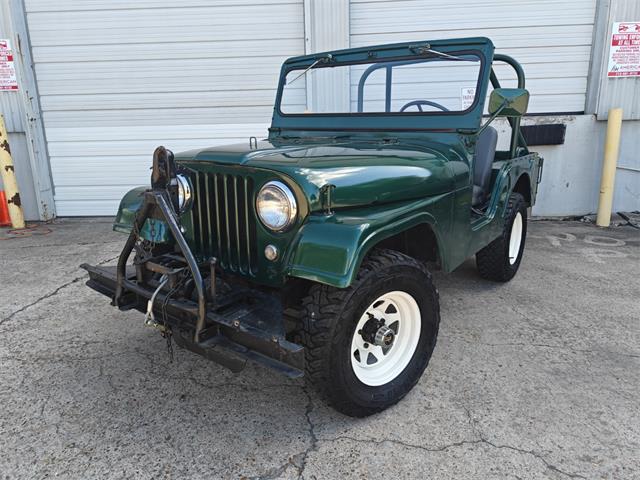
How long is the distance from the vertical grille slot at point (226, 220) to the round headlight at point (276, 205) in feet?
0.32

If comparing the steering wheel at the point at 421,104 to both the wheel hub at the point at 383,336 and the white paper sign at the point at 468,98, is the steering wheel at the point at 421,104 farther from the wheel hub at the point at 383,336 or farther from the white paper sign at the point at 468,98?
the wheel hub at the point at 383,336

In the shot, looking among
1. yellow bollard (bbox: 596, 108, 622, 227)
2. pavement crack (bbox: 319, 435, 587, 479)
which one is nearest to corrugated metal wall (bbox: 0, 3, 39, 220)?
pavement crack (bbox: 319, 435, 587, 479)

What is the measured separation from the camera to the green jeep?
6.12ft

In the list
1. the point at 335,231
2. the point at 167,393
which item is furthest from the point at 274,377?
the point at 335,231

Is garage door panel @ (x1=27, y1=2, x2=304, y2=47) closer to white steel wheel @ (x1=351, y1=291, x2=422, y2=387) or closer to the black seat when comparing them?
the black seat

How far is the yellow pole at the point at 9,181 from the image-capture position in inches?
223

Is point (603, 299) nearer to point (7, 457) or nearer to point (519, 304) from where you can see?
point (519, 304)

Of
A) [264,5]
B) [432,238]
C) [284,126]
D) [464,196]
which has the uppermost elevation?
[264,5]

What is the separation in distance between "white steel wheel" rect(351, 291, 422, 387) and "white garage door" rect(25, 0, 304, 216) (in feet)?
14.3

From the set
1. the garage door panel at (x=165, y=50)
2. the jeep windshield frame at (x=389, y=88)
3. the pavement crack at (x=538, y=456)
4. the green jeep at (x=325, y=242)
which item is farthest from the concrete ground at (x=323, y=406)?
the garage door panel at (x=165, y=50)

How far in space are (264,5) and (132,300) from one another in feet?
15.3

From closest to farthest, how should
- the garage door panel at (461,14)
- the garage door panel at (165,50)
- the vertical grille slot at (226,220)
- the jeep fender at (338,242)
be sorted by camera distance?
the jeep fender at (338,242)
the vertical grille slot at (226,220)
the garage door panel at (461,14)
the garage door panel at (165,50)

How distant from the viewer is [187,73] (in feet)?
19.5

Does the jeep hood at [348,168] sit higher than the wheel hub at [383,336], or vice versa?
the jeep hood at [348,168]
